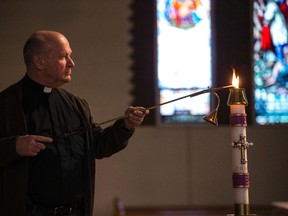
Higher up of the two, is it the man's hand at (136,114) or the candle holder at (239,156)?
the man's hand at (136,114)

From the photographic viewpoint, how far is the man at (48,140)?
296cm

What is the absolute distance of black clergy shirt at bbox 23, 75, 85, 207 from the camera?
3.00m

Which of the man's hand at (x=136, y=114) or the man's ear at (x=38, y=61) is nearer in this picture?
the man's hand at (x=136, y=114)

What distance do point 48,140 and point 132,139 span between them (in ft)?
16.3

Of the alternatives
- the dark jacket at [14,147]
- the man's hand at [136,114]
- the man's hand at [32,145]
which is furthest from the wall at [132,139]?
the man's hand at [32,145]

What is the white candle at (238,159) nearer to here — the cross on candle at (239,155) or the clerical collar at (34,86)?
the cross on candle at (239,155)

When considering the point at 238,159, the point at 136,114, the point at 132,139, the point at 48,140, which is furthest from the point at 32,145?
the point at 132,139

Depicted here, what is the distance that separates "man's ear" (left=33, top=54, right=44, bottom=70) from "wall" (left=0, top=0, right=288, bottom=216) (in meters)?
4.56

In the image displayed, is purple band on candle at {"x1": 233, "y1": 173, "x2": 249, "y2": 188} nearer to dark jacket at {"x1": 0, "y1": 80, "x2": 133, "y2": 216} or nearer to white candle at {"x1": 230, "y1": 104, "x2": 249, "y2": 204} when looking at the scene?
white candle at {"x1": 230, "y1": 104, "x2": 249, "y2": 204}

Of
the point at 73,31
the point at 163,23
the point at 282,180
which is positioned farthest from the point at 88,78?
the point at 282,180

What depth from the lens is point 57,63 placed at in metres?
3.12

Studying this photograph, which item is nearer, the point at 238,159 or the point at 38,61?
the point at 238,159

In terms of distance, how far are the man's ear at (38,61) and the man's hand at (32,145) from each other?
1.45 ft

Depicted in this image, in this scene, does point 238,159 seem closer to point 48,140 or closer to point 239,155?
point 239,155
